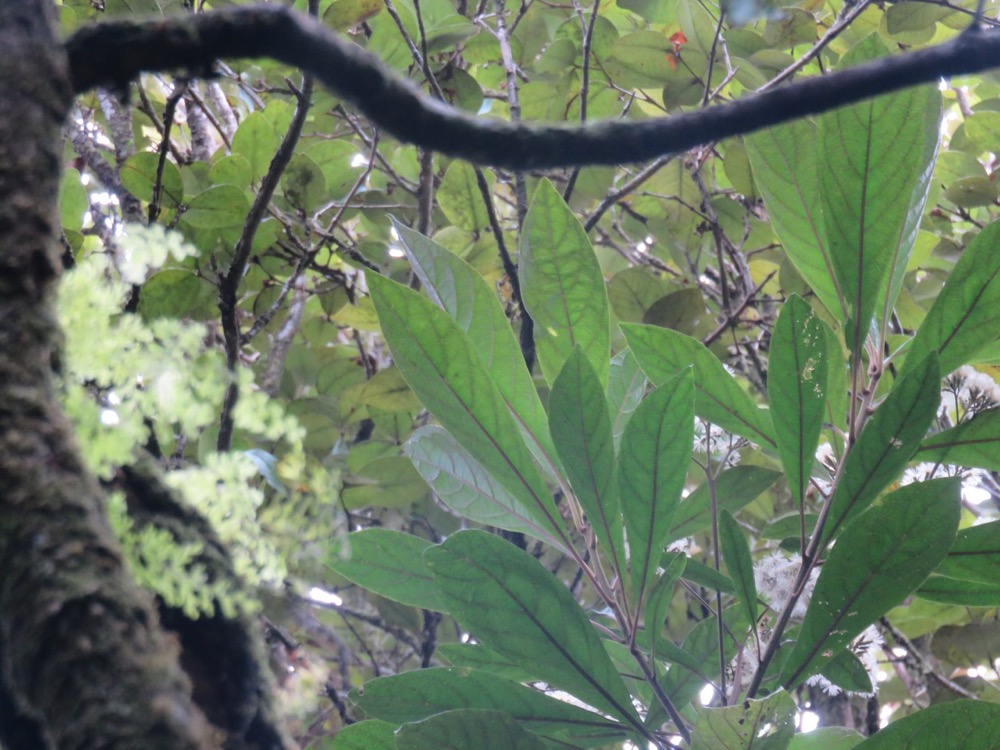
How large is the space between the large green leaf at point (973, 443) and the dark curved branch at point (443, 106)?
0.70 metres

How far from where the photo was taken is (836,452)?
118cm

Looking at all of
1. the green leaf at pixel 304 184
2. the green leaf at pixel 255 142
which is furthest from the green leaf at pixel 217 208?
the green leaf at pixel 304 184

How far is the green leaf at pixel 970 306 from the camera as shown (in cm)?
99

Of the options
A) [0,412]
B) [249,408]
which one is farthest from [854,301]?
[0,412]

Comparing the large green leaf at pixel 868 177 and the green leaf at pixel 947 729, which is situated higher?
the large green leaf at pixel 868 177

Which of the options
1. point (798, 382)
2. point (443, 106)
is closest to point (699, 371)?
point (798, 382)

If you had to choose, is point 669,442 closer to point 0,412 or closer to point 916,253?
point 0,412

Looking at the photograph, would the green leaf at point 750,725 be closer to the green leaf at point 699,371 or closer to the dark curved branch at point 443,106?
the green leaf at point 699,371

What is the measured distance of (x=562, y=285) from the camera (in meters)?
1.09

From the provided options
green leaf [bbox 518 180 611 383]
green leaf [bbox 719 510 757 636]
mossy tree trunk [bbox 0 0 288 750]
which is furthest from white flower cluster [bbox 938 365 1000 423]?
mossy tree trunk [bbox 0 0 288 750]

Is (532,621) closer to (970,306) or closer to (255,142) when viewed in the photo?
(970,306)

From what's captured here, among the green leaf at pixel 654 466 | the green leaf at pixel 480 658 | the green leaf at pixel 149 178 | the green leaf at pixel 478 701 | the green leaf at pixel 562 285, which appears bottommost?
the green leaf at pixel 478 701

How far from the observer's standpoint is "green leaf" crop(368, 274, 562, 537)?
38.0 inches

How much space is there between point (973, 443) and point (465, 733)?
2.26 feet
